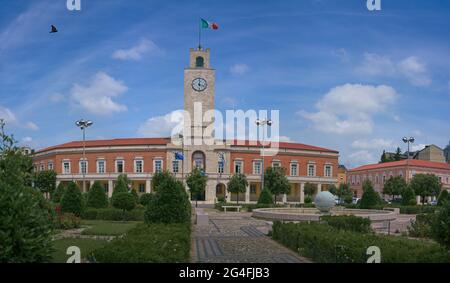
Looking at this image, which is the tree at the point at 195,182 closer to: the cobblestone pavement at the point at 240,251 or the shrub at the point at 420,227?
the cobblestone pavement at the point at 240,251

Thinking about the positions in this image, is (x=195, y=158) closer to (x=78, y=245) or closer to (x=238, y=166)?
(x=238, y=166)

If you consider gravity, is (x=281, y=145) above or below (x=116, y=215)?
above

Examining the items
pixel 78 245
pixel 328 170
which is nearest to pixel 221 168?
pixel 328 170

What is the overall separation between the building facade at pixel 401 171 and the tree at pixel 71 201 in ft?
183

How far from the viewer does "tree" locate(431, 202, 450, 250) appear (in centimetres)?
896

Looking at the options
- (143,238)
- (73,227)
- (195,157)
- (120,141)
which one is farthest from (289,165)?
(143,238)

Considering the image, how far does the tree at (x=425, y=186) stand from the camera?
56562 millimetres

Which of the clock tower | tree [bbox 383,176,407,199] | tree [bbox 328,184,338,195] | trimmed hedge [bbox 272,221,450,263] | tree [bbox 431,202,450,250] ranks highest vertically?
the clock tower

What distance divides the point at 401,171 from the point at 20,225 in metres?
78.1

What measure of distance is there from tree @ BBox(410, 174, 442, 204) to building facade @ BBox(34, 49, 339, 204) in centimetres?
1613

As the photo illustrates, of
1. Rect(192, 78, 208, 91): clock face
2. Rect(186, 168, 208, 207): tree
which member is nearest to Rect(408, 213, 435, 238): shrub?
Result: Rect(186, 168, 208, 207): tree

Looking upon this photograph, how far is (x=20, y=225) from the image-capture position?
694 centimetres

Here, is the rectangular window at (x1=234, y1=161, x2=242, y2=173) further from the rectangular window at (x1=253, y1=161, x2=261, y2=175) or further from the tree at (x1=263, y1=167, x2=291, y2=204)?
the tree at (x1=263, y1=167, x2=291, y2=204)
